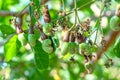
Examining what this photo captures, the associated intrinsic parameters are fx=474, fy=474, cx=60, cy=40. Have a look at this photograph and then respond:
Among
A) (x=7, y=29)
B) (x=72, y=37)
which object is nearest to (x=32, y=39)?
(x=72, y=37)

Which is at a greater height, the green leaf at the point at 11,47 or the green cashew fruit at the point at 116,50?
the green cashew fruit at the point at 116,50

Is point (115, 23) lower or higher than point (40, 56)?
higher

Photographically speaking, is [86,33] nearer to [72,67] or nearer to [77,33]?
[77,33]

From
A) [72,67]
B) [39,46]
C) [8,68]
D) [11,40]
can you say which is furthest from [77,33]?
[72,67]

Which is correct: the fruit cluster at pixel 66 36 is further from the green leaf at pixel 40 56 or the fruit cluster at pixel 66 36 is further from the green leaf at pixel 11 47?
the green leaf at pixel 11 47

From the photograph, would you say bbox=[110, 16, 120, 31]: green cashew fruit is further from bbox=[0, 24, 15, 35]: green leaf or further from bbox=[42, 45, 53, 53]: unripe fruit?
bbox=[0, 24, 15, 35]: green leaf

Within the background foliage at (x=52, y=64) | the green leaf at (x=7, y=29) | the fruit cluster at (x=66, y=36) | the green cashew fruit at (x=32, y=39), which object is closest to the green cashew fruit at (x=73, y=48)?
the fruit cluster at (x=66, y=36)

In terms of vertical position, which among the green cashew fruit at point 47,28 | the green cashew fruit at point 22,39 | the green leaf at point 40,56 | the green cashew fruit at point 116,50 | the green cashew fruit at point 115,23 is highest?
the green cashew fruit at point 115,23

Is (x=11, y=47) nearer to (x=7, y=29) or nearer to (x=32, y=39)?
(x=7, y=29)

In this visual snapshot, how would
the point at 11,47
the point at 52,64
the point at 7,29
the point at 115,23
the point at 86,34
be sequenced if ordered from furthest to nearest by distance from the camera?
the point at 52,64, the point at 11,47, the point at 7,29, the point at 86,34, the point at 115,23
